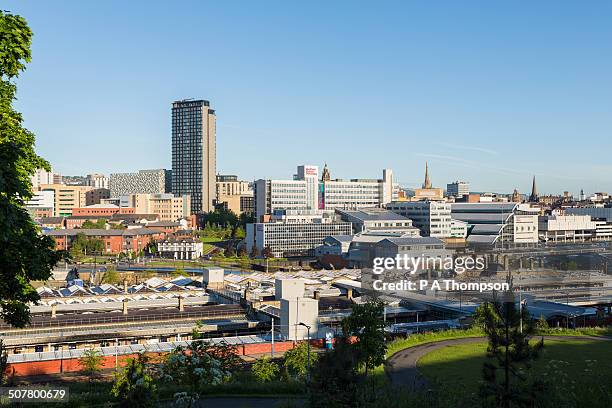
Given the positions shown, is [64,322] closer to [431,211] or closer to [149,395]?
[149,395]

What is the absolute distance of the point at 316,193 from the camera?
109 m

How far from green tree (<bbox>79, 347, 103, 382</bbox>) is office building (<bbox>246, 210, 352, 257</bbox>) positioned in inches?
2413

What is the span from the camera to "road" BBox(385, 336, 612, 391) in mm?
23188

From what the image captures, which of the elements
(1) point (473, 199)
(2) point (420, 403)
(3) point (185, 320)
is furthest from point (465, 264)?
(1) point (473, 199)

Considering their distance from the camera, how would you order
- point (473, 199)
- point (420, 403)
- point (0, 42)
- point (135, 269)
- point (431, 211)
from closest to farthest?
1. point (0, 42)
2. point (420, 403)
3. point (135, 269)
4. point (431, 211)
5. point (473, 199)

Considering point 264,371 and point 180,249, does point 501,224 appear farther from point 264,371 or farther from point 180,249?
point 264,371

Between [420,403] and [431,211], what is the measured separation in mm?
83818

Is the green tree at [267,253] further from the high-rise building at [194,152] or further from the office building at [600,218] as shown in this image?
the high-rise building at [194,152]

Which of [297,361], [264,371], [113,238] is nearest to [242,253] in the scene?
[113,238]

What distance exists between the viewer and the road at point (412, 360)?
23.2m

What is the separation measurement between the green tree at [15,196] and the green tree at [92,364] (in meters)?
15.5

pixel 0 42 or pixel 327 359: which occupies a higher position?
pixel 0 42

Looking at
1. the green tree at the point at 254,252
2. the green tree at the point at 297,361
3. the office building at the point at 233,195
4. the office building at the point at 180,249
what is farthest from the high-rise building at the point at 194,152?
the green tree at the point at 297,361

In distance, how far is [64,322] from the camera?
34.6 metres
